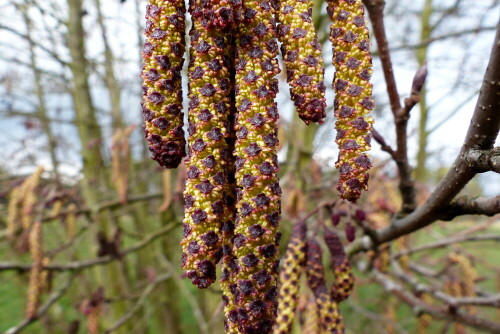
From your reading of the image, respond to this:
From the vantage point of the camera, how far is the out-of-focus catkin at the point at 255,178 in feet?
2.69

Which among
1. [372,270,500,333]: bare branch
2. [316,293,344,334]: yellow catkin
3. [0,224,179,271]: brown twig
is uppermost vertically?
[316,293,344,334]: yellow catkin

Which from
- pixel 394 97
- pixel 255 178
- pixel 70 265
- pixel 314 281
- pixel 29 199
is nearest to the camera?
pixel 255 178

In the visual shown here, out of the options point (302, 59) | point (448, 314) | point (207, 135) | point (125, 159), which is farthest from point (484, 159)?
point (125, 159)

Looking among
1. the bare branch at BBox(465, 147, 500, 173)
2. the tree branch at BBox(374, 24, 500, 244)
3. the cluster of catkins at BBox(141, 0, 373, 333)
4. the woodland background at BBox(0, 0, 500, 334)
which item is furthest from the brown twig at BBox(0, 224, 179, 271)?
the bare branch at BBox(465, 147, 500, 173)

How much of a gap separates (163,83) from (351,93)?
0.35 meters

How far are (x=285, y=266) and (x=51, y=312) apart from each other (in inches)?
214

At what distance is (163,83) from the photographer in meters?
0.85

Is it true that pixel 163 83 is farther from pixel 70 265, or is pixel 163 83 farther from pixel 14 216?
pixel 14 216

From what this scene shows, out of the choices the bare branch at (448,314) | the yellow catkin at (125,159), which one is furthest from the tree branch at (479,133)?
the yellow catkin at (125,159)

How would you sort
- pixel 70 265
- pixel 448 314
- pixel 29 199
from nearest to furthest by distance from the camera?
pixel 448 314, pixel 70 265, pixel 29 199

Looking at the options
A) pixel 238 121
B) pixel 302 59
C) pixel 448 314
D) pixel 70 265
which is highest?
pixel 302 59

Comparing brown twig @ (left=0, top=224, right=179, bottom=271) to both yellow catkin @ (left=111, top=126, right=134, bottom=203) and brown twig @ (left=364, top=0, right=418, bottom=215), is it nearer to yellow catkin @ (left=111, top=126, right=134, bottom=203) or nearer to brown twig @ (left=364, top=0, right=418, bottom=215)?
yellow catkin @ (left=111, top=126, right=134, bottom=203)

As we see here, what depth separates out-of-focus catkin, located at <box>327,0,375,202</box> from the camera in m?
0.80

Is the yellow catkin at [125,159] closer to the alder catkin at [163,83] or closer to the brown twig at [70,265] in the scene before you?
the brown twig at [70,265]
